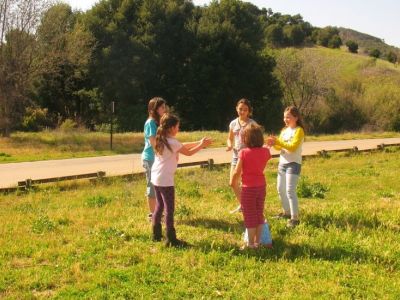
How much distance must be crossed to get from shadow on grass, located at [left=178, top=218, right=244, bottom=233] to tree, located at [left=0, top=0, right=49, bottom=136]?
65.4 feet

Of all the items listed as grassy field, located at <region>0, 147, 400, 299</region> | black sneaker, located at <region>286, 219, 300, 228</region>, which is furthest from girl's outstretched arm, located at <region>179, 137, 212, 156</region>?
black sneaker, located at <region>286, 219, 300, 228</region>

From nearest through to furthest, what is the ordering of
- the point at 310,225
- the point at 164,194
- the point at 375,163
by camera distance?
the point at 164,194 → the point at 310,225 → the point at 375,163

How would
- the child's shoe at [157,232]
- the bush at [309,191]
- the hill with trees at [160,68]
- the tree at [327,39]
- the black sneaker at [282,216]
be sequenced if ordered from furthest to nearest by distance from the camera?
1. the tree at [327,39]
2. the hill with trees at [160,68]
3. the bush at [309,191]
4. the black sneaker at [282,216]
5. the child's shoe at [157,232]

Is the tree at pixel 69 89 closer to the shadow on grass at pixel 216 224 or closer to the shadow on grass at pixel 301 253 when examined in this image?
the shadow on grass at pixel 216 224

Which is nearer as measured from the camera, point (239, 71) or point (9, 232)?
point (9, 232)

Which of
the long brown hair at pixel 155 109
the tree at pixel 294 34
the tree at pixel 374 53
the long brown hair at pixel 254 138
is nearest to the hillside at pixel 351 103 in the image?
the tree at pixel 294 34

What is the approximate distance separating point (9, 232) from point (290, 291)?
4.51 meters

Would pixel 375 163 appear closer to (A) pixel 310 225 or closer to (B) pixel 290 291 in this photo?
(A) pixel 310 225

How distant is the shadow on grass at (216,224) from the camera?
7332 mm

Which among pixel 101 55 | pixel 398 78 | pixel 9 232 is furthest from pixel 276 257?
pixel 398 78

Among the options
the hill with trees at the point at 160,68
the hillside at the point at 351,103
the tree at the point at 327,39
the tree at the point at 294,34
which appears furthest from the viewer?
Result: the tree at the point at 327,39

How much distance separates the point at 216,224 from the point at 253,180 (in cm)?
161

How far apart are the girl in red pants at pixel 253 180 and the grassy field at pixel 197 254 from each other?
0.36 metres

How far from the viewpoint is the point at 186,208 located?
28.4 feet
